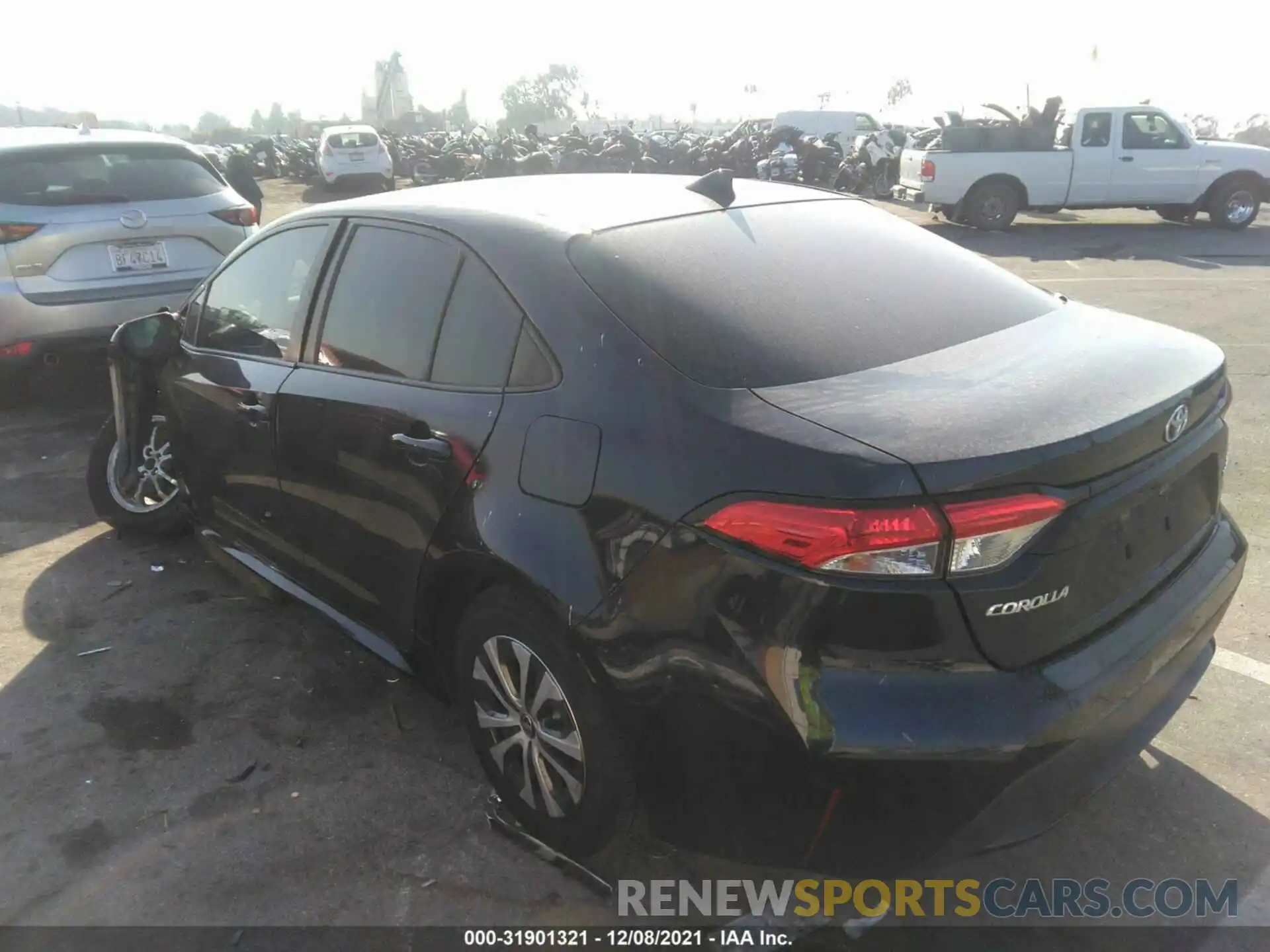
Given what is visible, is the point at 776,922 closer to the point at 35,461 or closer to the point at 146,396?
the point at 146,396

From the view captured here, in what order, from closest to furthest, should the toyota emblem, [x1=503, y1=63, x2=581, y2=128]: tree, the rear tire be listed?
1. the toyota emblem
2. the rear tire
3. [x1=503, y1=63, x2=581, y2=128]: tree

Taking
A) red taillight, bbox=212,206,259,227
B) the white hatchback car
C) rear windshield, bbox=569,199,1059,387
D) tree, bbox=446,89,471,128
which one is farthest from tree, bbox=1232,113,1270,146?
tree, bbox=446,89,471,128

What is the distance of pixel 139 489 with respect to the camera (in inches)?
188

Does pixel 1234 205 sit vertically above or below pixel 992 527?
below

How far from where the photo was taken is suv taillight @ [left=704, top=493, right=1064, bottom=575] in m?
1.87

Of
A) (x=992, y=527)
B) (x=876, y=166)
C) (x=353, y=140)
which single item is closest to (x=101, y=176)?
(x=992, y=527)

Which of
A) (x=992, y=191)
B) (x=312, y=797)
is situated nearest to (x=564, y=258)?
(x=312, y=797)

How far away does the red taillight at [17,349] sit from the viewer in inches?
235

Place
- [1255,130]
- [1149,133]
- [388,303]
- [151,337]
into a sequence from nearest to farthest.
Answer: [388,303] < [151,337] < [1149,133] < [1255,130]

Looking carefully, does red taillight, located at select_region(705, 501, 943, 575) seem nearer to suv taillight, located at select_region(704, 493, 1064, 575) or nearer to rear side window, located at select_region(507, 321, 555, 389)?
suv taillight, located at select_region(704, 493, 1064, 575)

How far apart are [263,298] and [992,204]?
47.5ft

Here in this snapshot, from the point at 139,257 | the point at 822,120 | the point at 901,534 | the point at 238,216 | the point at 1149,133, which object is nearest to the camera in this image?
the point at 901,534

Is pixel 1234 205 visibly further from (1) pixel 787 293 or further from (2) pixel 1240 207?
(1) pixel 787 293

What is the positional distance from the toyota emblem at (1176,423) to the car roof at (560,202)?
1.34 meters
